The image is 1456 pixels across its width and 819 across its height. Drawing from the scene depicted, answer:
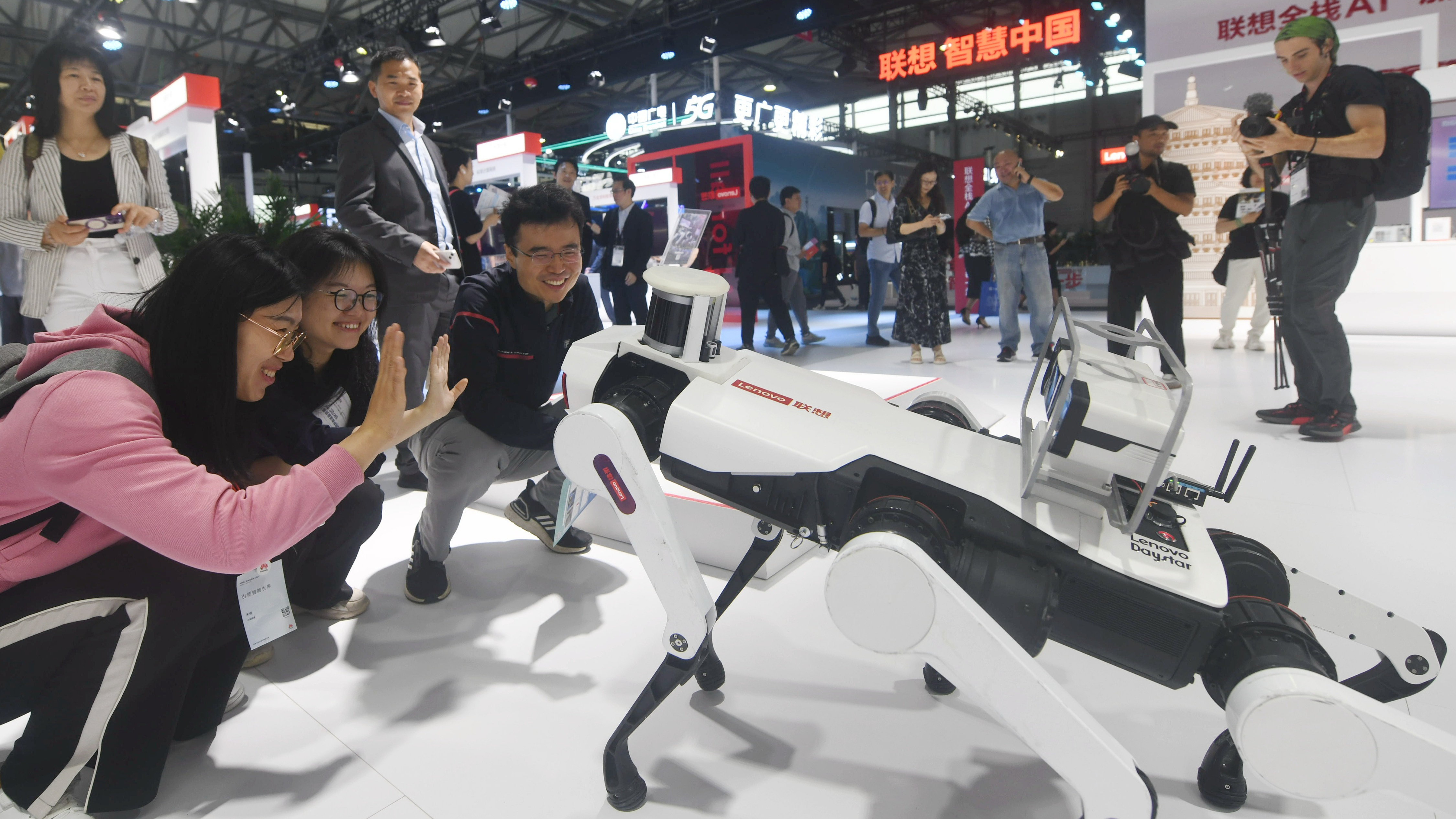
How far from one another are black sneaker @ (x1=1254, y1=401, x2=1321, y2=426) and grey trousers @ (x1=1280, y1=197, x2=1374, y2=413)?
91 millimetres

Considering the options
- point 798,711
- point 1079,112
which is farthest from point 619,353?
point 1079,112

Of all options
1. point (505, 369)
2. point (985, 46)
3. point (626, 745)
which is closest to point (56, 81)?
point (505, 369)

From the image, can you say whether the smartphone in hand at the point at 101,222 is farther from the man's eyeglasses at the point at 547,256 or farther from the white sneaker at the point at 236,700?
the white sneaker at the point at 236,700

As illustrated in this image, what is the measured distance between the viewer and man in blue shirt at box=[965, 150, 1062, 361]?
4785 mm

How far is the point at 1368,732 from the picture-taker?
759 millimetres

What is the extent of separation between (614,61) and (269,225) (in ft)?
33.7

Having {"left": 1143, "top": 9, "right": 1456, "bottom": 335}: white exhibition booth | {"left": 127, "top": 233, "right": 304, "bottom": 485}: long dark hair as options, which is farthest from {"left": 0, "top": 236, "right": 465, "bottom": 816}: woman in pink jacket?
{"left": 1143, "top": 9, "right": 1456, "bottom": 335}: white exhibition booth

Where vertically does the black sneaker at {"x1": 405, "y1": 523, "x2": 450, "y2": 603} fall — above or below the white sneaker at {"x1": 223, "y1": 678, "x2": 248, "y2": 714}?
above

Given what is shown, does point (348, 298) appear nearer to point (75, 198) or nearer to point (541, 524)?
point (541, 524)

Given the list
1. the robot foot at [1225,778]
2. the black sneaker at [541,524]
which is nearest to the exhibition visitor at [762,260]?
the black sneaker at [541,524]

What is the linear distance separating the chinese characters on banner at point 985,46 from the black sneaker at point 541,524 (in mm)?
9863

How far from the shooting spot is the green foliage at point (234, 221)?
2.45 m

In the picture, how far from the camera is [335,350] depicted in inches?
65.9

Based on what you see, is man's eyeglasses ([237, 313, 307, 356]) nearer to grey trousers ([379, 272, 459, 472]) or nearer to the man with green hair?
grey trousers ([379, 272, 459, 472])
